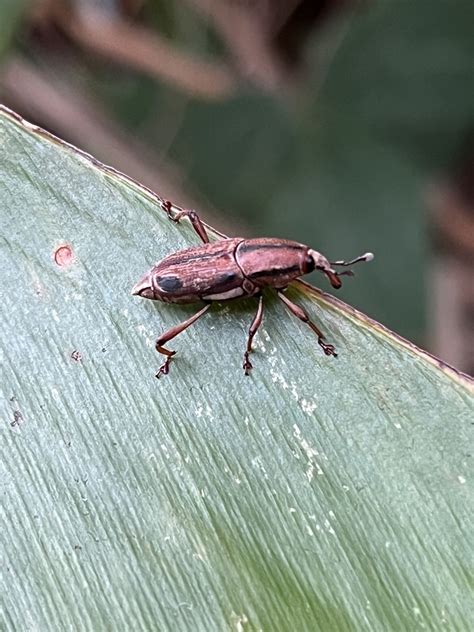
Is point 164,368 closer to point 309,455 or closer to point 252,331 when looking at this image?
point 252,331

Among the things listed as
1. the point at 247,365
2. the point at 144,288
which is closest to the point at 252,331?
the point at 247,365

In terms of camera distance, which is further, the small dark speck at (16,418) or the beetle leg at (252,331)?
the beetle leg at (252,331)

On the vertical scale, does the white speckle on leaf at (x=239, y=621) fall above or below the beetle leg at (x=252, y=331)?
below

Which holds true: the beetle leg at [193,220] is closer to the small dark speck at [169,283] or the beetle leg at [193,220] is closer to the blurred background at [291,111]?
the small dark speck at [169,283]

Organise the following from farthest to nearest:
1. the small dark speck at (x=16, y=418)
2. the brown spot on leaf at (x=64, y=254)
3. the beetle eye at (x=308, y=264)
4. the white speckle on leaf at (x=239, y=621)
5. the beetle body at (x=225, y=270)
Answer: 1. the beetle eye at (x=308, y=264)
2. the beetle body at (x=225, y=270)
3. the brown spot on leaf at (x=64, y=254)
4. the small dark speck at (x=16, y=418)
5. the white speckle on leaf at (x=239, y=621)

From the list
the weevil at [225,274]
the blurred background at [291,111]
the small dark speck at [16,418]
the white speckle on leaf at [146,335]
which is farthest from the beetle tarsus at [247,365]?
the blurred background at [291,111]

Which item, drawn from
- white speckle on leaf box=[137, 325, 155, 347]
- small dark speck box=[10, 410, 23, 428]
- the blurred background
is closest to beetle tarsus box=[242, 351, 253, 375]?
white speckle on leaf box=[137, 325, 155, 347]

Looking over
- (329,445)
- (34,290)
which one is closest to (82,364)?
(34,290)

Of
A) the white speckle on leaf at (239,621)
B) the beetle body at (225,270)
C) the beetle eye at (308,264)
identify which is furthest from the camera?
the beetle eye at (308,264)
